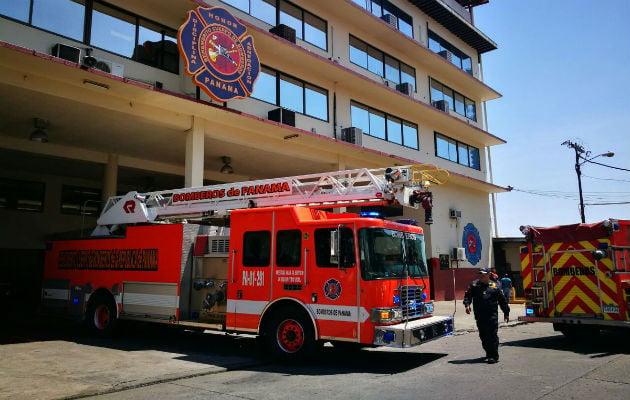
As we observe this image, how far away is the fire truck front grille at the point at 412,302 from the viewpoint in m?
8.06

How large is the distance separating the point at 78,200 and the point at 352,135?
12.1 metres

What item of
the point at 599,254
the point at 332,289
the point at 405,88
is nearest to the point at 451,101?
the point at 405,88

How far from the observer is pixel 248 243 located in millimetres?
9172

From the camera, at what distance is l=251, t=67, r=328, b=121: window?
16406 mm

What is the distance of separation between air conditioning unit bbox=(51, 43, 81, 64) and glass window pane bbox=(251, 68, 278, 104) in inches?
231

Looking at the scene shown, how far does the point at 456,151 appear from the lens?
87.3 feet

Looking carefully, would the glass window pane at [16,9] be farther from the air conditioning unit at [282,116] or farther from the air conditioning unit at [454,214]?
the air conditioning unit at [454,214]

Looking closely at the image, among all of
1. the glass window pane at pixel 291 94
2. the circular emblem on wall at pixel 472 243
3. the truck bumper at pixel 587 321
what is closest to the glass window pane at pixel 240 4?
the glass window pane at pixel 291 94

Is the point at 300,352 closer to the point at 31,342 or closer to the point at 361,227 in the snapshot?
the point at 361,227

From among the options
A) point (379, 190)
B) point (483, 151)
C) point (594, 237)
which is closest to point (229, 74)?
point (379, 190)

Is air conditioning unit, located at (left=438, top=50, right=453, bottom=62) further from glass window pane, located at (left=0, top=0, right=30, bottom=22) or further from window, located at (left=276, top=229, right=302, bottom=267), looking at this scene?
window, located at (left=276, top=229, right=302, bottom=267)

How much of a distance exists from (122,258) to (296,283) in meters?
5.19

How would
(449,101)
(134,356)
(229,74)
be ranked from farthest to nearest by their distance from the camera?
(449,101) → (229,74) → (134,356)

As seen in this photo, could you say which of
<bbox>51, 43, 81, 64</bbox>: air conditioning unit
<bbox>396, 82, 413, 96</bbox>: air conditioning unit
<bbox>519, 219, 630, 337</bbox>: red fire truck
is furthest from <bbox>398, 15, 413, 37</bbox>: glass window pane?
<bbox>51, 43, 81, 64</bbox>: air conditioning unit
